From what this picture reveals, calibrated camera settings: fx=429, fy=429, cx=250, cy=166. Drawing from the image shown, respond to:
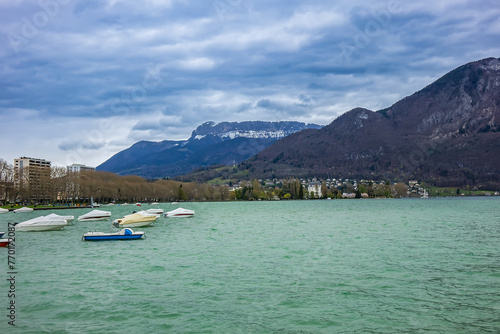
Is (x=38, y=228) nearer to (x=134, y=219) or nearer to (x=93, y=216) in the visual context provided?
(x=134, y=219)

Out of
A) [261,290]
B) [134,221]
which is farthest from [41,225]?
[261,290]

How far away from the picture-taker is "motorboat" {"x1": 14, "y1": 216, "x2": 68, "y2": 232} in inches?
2235

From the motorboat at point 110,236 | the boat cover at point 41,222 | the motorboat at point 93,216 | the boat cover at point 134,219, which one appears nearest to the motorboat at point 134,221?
the boat cover at point 134,219

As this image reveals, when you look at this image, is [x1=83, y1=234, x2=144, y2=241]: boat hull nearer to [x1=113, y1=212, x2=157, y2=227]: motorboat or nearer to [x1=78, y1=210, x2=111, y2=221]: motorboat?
[x1=113, y1=212, x2=157, y2=227]: motorboat

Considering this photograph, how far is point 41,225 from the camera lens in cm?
5769

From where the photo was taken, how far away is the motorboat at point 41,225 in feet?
186

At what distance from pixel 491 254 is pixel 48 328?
28.6 m

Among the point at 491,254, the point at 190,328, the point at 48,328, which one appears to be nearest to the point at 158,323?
the point at 190,328

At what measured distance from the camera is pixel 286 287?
2091cm

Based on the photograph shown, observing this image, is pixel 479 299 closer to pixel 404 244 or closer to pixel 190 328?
pixel 190 328

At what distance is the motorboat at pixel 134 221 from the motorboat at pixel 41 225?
7680mm

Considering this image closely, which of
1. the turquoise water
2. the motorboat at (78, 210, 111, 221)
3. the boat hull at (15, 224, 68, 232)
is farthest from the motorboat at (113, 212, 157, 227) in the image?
the turquoise water

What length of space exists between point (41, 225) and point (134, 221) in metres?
12.1

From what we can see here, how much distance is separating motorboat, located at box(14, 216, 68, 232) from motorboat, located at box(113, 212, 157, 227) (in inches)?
302
